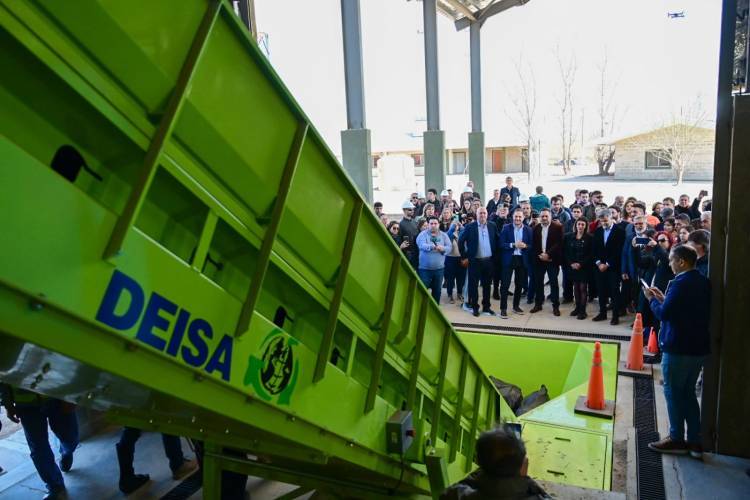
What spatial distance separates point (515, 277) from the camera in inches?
383

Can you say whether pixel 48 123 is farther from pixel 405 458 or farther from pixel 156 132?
pixel 405 458

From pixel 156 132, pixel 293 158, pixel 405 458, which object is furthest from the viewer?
pixel 405 458

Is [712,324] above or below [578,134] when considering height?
below

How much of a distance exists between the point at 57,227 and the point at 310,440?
156 cm

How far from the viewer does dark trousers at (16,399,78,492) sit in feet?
14.7

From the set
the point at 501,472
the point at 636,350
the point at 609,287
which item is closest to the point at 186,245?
the point at 501,472

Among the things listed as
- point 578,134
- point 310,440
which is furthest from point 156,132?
point 578,134

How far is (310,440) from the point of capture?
261 cm

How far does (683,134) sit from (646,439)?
29.3 metres

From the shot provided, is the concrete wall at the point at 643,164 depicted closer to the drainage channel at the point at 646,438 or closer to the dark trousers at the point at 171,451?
the drainage channel at the point at 646,438

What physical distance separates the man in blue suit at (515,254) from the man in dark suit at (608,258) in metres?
1.13

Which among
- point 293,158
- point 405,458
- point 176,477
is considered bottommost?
point 176,477

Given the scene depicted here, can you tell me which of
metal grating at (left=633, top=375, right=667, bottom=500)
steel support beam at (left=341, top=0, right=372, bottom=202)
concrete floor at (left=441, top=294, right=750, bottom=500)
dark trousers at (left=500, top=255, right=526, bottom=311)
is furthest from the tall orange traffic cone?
steel support beam at (left=341, top=0, right=372, bottom=202)

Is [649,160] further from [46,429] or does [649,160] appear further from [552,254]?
[46,429]
